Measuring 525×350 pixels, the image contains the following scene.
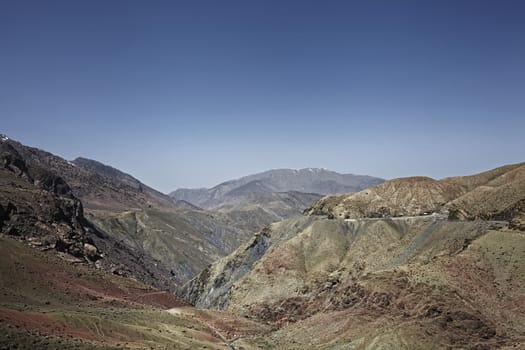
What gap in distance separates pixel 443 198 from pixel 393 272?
48.5 metres

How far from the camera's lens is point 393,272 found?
86188 mm

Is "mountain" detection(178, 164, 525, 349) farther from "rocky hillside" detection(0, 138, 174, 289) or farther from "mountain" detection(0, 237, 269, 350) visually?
"rocky hillside" detection(0, 138, 174, 289)

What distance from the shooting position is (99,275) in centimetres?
10144

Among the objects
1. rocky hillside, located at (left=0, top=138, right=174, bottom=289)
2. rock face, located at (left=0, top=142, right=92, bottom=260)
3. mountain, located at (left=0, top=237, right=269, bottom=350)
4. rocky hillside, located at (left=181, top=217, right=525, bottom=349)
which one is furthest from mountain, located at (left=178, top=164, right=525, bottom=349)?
rock face, located at (left=0, top=142, right=92, bottom=260)

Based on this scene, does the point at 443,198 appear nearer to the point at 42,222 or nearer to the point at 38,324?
the point at 38,324

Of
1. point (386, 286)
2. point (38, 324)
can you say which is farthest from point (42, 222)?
point (386, 286)

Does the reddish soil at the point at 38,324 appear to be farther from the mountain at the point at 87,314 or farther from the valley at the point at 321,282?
the valley at the point at 321,282

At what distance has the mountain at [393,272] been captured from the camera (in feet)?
234

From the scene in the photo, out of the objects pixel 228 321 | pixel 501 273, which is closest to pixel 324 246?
pixel 228 321

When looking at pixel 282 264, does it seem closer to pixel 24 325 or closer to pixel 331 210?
pixel 331 210

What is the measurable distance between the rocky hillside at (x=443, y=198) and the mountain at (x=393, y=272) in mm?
323

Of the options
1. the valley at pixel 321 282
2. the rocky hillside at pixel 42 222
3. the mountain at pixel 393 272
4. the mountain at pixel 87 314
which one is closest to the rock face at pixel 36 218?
the rocky hillside at pixel 42 222

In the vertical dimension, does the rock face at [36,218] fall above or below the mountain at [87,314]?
above

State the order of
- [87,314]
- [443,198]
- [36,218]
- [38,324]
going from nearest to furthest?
[38,324] < [87,314] < [36,218] < [443,198]
